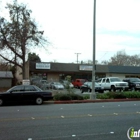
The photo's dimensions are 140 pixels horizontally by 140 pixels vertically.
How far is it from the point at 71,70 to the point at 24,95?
33189 mm

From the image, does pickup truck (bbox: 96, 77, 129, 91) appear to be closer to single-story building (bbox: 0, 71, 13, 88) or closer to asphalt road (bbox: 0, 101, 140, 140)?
asphalt road (bbox: 0, 101, 140, 140)

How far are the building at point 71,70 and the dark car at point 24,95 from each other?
96.3ft

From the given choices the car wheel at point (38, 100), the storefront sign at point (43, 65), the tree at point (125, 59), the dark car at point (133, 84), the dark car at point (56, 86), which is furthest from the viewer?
the tree at point (125, 59)

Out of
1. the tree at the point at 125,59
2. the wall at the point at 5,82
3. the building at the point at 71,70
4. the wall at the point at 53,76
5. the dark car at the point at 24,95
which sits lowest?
the dark car at the point at 24,95

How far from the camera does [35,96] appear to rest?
58.9 feet

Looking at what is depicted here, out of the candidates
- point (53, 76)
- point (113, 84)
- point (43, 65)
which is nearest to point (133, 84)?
point (113, 84)

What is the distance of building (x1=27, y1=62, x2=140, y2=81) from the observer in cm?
4800

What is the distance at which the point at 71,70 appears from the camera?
50.8 metres

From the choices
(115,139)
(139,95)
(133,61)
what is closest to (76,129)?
(115,139)

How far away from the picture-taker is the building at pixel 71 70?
48.0 m

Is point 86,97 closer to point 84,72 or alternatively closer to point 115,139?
point 115,139

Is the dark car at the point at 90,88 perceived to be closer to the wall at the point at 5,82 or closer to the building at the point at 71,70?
the building at the point at 71,70

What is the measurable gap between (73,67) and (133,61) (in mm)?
47061

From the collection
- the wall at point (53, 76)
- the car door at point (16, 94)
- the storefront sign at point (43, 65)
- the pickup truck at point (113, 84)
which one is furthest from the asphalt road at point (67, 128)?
the wall at point (53, 76)
